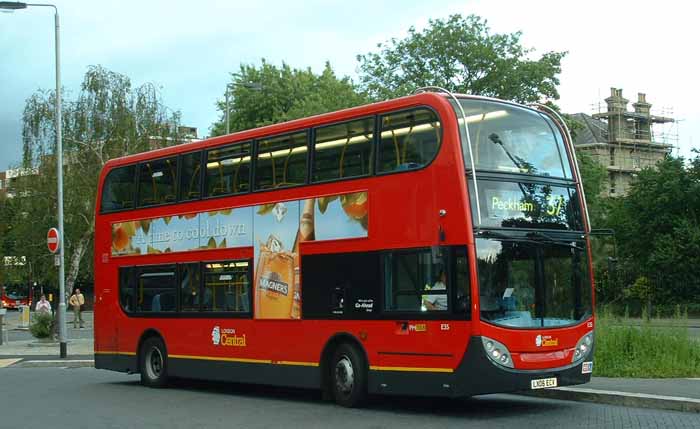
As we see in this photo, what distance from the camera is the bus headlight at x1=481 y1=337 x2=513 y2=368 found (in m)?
12.8

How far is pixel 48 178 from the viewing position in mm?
40656

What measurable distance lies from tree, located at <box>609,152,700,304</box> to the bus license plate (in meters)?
40.6

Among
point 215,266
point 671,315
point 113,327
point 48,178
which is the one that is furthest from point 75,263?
point 671,315

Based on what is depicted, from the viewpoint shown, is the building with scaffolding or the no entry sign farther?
the building with scaffolding

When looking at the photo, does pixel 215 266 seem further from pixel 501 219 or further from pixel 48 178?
pixel 48 178

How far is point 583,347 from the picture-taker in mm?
13938

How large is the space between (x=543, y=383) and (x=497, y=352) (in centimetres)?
89

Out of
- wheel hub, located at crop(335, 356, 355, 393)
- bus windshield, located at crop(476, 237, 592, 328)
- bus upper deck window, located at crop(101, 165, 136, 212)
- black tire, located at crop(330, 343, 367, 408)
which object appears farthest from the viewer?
bus upper deck window, located at crop(101, 165, 136, 212)

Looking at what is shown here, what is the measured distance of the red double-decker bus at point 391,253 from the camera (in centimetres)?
1315

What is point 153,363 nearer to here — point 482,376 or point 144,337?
point 144,337

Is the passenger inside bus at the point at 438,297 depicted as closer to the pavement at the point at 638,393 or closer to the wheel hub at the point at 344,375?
the wheel hub at the point at 344,375

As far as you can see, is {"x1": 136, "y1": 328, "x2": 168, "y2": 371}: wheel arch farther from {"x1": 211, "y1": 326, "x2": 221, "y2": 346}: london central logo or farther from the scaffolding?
the scaffolding

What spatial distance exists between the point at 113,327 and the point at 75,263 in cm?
2141

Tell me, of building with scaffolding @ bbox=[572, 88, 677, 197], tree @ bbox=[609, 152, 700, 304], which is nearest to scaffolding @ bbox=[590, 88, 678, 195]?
building with scaffolding @ bbox=[572, 88, 677, 197]
